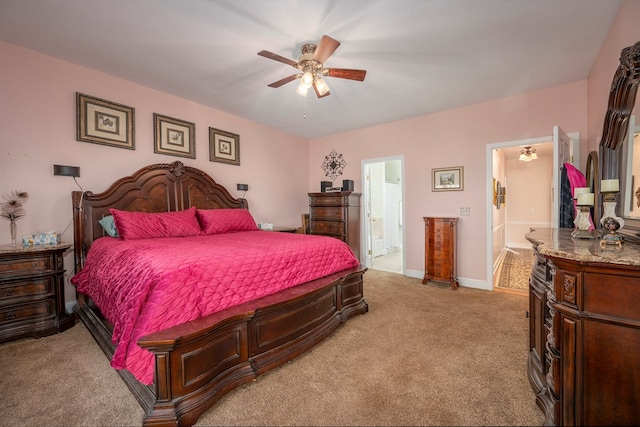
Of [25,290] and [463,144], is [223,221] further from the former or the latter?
[463,144]

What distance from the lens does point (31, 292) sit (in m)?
2.40

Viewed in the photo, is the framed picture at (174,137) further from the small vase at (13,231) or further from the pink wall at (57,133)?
the small vase at (13,231)

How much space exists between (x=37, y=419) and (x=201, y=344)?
955mm

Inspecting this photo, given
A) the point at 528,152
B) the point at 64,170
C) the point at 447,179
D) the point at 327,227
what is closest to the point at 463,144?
the point at 447,179

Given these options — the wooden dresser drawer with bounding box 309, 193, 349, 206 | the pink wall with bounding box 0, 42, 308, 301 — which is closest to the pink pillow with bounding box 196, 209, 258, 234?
the pink wall with bounding box 0, 42, 308, 301

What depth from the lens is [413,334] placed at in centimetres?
245

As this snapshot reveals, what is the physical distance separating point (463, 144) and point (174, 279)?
4186 mm

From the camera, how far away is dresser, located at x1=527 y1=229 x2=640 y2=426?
1098 mm

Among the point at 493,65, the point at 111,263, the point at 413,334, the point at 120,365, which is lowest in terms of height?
the point at 413,334

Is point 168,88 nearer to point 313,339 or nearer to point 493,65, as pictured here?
point 313,339

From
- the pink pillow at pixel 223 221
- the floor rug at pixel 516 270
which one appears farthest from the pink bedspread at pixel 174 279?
the floor rug at pixel 516 270

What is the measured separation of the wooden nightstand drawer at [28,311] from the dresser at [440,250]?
4.47m

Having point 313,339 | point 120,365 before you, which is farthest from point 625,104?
point 120,365

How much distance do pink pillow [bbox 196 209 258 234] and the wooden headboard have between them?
39cm
